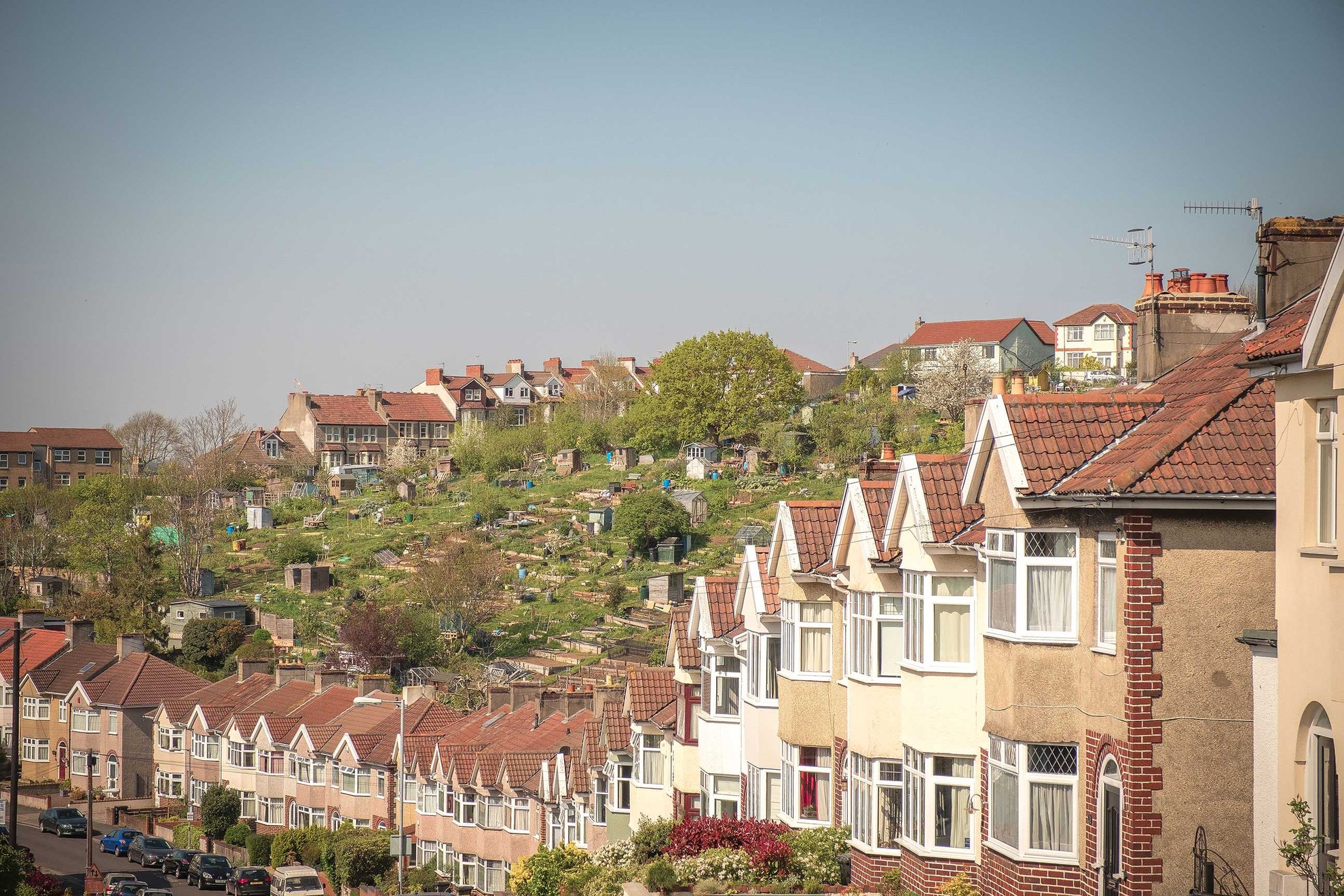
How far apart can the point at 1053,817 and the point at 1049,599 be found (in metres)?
2.52

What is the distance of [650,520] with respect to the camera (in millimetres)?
98625

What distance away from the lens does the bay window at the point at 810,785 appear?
26078 mm

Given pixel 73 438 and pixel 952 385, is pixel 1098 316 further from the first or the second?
pixel 73 438

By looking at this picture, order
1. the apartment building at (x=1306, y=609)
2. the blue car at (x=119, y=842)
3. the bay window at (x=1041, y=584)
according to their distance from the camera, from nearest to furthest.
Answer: the apartment building at (x=1306, y=609) → the bay window at (x=1041, y=584) → the blue car at (x=119, y=842)

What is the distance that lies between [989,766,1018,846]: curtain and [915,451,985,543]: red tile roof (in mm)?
3122

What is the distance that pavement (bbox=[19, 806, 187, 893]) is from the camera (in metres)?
53.5

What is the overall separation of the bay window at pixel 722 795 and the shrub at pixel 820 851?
744 cm

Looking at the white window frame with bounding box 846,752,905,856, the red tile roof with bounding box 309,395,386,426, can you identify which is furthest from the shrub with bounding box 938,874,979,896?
the red tile roof with bounding box 309,395,386,426

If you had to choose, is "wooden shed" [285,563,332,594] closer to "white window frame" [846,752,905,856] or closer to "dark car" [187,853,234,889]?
"dark car" [187,853,234,889]

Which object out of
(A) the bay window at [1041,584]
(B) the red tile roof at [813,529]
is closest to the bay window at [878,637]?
(B) the red tile roof at [813,529]

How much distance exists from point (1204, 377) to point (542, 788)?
31.5 metres

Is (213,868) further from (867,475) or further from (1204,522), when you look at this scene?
(1204,522)

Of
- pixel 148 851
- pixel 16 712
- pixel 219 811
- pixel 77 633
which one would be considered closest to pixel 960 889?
pixel 16 712

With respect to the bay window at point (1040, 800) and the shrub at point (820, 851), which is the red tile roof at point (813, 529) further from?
the bay window at point (1040, 800)
